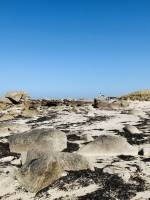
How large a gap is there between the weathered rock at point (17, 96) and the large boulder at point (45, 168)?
17205 millimetres

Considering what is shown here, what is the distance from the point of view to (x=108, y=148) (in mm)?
9922

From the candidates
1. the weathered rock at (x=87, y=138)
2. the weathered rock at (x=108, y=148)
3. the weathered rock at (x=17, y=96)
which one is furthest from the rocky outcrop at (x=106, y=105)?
the weathered rock at (x=108, y=148)

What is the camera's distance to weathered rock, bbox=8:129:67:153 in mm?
10281

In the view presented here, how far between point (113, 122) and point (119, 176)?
7.67 metres

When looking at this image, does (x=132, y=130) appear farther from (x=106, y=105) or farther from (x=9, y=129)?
(x=106, y=105)

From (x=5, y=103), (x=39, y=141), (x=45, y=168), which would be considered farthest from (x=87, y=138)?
(x=5, y=103)

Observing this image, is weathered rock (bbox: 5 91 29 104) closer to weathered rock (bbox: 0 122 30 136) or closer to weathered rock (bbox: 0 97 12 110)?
weathered rock (bbox: 0 97 12 110)

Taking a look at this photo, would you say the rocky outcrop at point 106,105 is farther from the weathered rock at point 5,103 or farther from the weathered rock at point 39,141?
the weathered rock at point 39,141

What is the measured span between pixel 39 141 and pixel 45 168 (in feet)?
8.55

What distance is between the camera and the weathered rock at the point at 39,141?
1028cm

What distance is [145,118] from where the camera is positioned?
55.6ft

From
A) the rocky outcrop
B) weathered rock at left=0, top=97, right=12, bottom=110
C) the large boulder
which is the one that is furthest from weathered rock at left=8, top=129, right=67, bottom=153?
weathered rock at left=0, top=97, right=12, bottom=110

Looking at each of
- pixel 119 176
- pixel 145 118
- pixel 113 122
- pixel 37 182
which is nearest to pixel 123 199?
pixel 119 176

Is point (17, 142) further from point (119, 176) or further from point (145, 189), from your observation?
point (145, 189)
